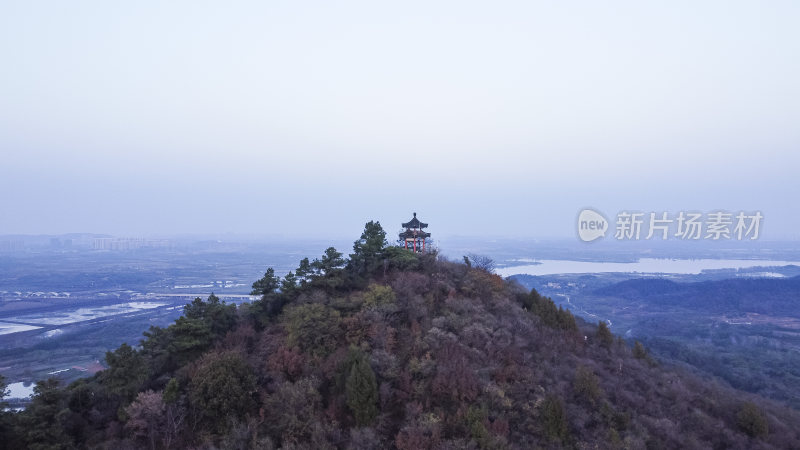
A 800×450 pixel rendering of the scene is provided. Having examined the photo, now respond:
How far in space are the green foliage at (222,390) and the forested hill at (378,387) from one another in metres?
0.05

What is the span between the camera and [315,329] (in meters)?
17.7

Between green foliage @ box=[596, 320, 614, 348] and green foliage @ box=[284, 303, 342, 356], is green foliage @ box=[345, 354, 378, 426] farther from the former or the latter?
green foliage @ box=[596, 320, 614, 348]

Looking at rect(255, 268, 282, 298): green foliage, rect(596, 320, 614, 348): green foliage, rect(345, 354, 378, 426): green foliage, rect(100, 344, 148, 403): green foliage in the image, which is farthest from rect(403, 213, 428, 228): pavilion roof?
rect(100, 344, 148, 403): green foliage

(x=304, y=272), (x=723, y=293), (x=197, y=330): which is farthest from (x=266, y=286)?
(x=723, y=293)

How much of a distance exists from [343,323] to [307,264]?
491 centimetres

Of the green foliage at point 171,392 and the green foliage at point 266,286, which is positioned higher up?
the green foliage at point 266,286

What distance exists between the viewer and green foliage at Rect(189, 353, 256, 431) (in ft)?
49.0

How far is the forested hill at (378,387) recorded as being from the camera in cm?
1423

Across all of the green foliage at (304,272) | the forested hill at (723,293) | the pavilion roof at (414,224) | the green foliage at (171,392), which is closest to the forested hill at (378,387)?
the green foliage at (171,392)

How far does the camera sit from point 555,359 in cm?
1869

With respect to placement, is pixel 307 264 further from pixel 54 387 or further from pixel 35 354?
pixel 35 354

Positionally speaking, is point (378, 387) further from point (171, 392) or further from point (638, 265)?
point (638, 265)

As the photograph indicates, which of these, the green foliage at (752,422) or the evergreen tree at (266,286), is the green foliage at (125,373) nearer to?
the evergreen tree at (266,286)

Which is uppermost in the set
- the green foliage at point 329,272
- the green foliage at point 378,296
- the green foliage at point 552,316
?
the green foliage at point 329,272
